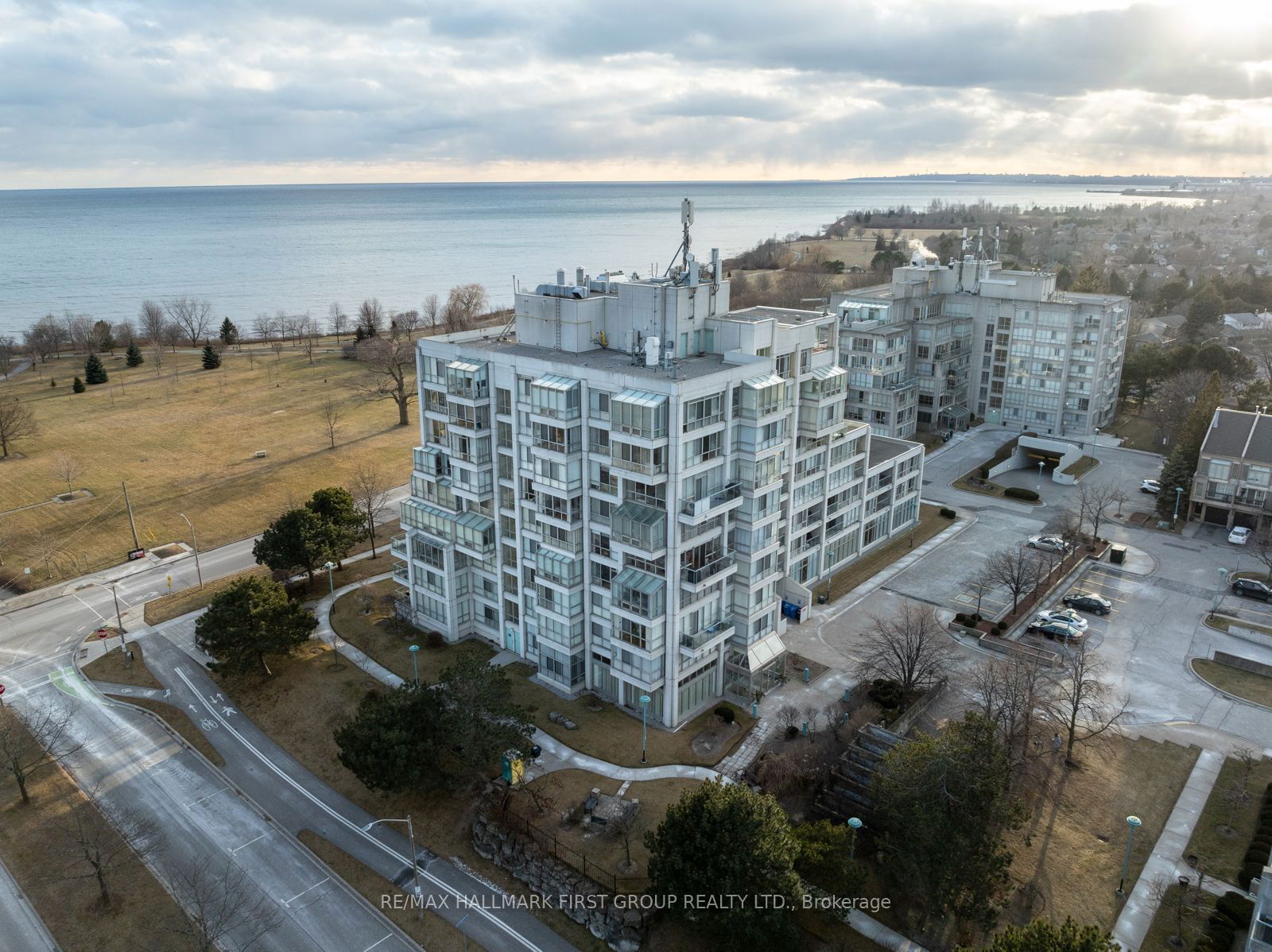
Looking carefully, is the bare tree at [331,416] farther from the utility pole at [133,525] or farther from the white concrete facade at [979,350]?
the white concrete facade at [979,350]

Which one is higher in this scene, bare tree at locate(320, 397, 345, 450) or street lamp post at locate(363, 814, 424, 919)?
bare tree at locate(320, 397, 345, 450)

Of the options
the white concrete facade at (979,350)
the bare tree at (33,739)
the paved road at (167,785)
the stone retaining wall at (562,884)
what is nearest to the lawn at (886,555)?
the white concrete facade at (979,350)

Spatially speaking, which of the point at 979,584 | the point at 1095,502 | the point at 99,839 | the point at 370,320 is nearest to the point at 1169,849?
the point at 979,584

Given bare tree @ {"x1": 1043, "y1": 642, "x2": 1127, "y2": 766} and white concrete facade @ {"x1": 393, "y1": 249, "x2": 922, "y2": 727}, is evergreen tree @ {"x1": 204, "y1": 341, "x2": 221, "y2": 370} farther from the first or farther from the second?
bare tree @ {"x1": 1043, "y1": 642, "x2": 1127, "y2": 766}

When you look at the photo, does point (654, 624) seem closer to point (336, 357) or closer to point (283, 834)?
point (283, 834)

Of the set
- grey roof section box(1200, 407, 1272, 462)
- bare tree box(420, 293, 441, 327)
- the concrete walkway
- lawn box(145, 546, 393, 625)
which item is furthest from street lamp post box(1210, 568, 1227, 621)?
bare tree box(420, 293, 441, 327)

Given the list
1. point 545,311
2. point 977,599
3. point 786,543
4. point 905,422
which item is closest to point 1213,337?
point 905,422
